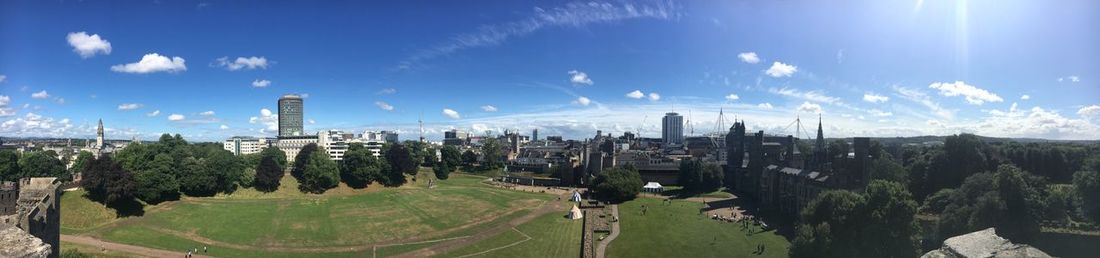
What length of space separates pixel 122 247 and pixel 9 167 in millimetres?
39955

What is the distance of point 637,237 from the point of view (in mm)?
42594

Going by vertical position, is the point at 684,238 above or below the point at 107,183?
below

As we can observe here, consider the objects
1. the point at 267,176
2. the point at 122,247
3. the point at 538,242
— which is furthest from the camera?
the point at 267,176

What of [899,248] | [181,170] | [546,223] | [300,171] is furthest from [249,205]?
[899,248]

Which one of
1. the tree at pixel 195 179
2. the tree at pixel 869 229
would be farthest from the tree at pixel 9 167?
the tree at pixel 869 229

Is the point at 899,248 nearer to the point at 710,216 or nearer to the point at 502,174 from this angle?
the point at 710,216

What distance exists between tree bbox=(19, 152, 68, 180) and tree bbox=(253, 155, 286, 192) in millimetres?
23979

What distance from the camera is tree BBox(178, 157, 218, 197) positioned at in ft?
191

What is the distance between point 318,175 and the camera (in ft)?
223

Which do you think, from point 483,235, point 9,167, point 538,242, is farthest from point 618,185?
point 9,167

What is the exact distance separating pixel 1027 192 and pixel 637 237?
28.4 metres

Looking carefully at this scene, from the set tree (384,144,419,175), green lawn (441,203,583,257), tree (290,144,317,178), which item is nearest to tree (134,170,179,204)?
tree (290,144,317,178)

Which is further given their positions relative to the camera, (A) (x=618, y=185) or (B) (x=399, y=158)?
(B) (x=399, y=158)

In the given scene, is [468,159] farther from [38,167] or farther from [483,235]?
[38,167]
